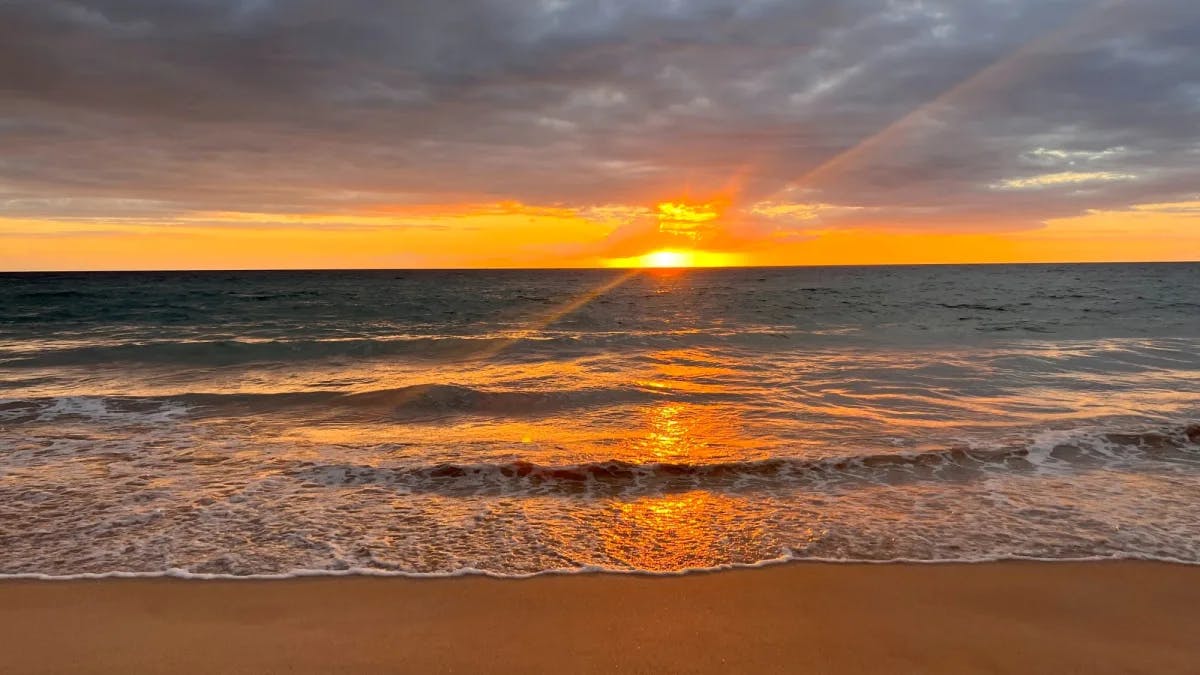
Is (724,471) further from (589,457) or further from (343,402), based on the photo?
(343,402)

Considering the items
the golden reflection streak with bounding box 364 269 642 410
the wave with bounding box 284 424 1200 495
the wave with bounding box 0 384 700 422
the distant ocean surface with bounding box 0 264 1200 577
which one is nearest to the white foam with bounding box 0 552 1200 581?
the distant ocean surface with bounding box 0 264 1200 577

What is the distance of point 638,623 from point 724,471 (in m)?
3.98

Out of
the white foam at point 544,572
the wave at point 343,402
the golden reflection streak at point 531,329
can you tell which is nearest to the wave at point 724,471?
the white foam at point 544,572

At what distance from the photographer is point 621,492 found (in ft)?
24.6

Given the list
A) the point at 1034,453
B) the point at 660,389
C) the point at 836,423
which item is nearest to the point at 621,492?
the point at 836,423

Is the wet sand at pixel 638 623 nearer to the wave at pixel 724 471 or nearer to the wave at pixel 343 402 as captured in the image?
the wave at pixel 724 471

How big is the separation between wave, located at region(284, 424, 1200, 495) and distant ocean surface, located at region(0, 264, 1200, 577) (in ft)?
0.15

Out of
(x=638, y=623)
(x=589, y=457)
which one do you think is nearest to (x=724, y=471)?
(x=589, y=457)

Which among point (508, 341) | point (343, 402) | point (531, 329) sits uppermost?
point (531, 329)

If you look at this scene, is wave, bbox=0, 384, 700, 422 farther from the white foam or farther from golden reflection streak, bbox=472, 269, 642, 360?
the white foam

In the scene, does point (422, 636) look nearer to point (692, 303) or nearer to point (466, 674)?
point (466, 674)

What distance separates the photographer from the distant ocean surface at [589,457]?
19.1 feet

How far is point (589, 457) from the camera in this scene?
8.84 m

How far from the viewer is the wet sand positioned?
4.00 metres
